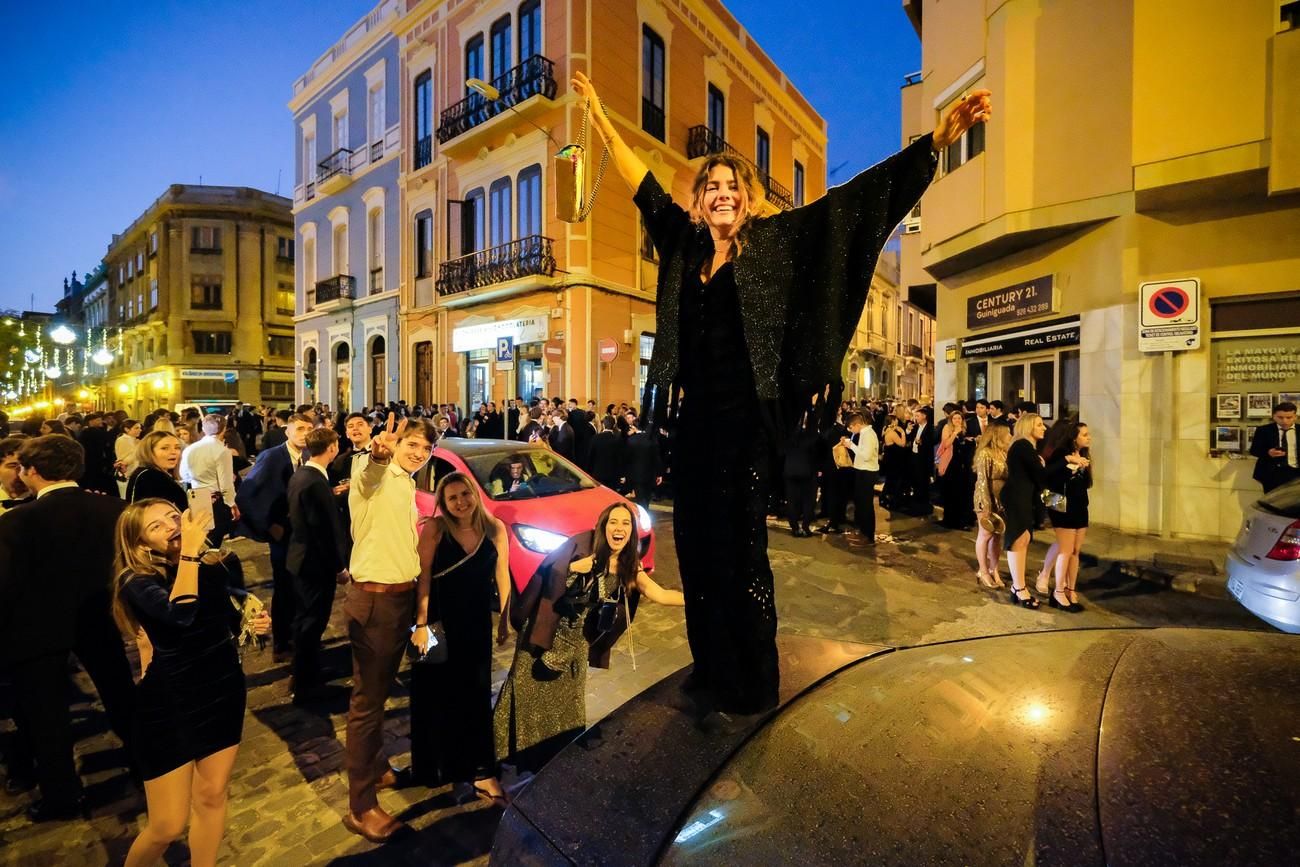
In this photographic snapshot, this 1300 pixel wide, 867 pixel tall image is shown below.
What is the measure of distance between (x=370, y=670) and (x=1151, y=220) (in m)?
11.7

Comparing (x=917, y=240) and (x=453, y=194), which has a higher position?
(x=453, y=194)

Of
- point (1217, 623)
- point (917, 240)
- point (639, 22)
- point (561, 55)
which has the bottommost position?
point (1217, 623)

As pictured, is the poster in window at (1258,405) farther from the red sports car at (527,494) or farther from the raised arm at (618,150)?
the raised arm at (618,150)

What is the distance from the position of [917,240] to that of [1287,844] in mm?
16183

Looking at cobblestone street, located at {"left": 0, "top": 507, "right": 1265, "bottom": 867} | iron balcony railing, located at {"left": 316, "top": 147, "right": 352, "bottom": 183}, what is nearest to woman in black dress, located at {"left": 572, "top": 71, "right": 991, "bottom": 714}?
cobblestone street, located at {"left": 0, "top": 507, "right": 1265, "bottom": 867}

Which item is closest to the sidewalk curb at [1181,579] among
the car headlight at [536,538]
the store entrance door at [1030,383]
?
the store entrance door at [1030,383]

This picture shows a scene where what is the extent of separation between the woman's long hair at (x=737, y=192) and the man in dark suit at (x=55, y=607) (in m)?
3.54

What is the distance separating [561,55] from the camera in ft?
56.6

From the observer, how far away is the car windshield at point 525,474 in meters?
6.34

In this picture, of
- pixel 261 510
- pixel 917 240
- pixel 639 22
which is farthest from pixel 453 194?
pixel 261 510

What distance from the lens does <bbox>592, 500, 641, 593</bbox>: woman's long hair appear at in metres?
3.06

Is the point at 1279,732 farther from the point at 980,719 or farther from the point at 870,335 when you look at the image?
the point at 870,335

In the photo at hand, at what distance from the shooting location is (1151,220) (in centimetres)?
930

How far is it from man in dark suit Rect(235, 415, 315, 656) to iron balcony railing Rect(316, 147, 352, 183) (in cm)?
2315
